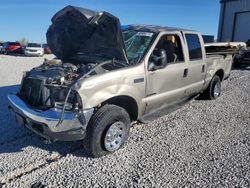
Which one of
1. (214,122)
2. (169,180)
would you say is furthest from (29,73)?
(214,122)

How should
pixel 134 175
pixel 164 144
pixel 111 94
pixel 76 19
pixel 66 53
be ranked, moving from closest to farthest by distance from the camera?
pixel 134 175
pixel 111 94
pixel 164 144
pixel 76 19
pixel 66 53

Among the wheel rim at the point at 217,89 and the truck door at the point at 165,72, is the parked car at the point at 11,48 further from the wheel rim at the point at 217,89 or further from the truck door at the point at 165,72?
the truck door at the point at 165,72

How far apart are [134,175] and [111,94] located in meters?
1.17

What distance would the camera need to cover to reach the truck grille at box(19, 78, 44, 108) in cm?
414

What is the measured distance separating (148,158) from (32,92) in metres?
2.02

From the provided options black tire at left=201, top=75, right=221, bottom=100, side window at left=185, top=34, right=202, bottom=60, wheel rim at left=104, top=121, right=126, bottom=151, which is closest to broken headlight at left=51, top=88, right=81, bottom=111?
wheel rim at left=104, top=121, right=126, bottom=151

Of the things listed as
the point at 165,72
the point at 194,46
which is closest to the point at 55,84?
the point at 165,72

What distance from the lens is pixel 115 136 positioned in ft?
14.1

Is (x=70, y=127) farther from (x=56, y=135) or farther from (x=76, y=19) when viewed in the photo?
(x=76, y=19)

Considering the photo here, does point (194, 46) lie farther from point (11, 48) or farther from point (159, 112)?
point (11, 48)

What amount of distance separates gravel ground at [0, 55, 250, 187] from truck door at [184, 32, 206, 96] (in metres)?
0.78

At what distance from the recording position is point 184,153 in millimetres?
4383

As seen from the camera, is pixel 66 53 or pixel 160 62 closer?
pixel 160 62

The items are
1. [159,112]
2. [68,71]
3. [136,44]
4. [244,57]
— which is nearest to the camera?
[68,71]
